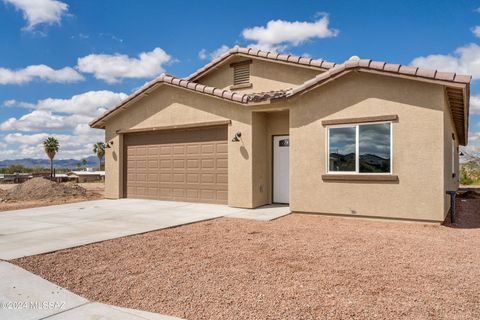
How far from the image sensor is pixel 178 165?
1408 centimetres

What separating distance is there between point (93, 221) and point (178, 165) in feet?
15.8

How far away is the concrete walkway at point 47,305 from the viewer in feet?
12.5

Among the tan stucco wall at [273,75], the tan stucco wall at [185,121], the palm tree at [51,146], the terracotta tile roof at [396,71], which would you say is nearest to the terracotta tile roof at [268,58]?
the tan stucco wall at [273,75]

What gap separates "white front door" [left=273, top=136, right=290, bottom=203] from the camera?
1264 cm

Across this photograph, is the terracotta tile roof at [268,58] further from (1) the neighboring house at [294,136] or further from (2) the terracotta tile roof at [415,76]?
(2) the terracotta tile roof at [415,76]

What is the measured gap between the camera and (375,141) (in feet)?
31.9

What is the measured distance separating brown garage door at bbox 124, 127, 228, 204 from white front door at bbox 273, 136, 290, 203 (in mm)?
1886

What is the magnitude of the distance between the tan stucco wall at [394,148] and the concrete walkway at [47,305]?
7.60 meters

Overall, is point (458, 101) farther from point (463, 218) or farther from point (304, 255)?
point (304, 255)

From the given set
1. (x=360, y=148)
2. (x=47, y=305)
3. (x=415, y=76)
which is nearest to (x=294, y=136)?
(x=360, y=148)

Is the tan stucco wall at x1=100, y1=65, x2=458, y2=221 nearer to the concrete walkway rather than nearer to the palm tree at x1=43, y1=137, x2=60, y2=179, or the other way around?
the concrete walkway

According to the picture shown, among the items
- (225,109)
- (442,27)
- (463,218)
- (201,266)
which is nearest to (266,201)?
(225,109)

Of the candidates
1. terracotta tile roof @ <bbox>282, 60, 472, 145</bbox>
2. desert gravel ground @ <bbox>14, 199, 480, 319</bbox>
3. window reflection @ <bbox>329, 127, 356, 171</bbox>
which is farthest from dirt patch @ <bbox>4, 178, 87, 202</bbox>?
window reflection @ <bbox>329, 127, 356, 171</bbox>

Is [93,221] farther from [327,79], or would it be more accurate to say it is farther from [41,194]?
[41,194]
